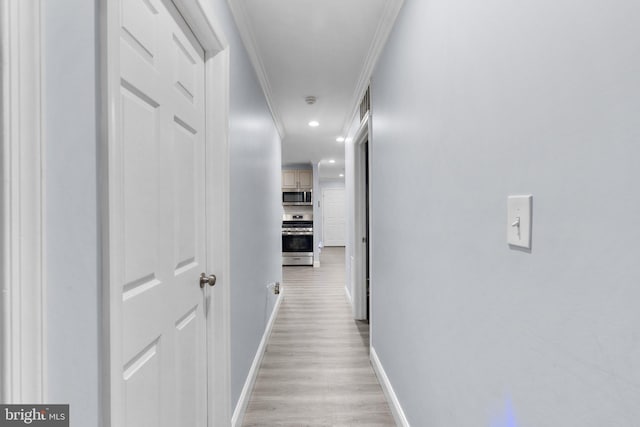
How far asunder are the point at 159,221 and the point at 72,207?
0.44 metres

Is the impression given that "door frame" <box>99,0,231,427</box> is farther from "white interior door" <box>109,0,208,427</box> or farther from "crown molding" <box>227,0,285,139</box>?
"crown molding" <box>227,0,285,139</box>

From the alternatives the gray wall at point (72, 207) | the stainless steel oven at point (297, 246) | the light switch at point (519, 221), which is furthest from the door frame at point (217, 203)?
the stainless steel oven at point (297, 246)

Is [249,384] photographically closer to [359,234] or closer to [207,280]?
[207,280]

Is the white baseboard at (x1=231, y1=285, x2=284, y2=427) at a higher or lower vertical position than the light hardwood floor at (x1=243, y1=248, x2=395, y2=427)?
higher

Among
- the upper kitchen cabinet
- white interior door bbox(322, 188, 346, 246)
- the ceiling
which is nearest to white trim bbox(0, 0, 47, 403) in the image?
the ceiling

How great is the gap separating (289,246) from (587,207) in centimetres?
713

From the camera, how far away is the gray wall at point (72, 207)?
1.90 feet

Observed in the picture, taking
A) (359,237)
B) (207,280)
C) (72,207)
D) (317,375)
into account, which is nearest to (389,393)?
(317,375)

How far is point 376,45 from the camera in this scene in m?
2.29

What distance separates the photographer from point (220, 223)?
61.0 inches

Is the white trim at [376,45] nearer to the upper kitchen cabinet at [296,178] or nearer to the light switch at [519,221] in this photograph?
the light switch at [519,221]

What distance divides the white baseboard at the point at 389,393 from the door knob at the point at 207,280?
1238 mm

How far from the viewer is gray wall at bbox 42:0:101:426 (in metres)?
0.58

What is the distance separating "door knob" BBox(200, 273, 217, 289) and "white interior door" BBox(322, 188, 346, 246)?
10292mm
